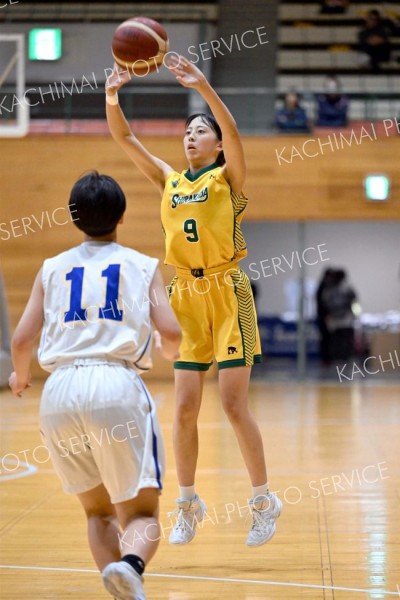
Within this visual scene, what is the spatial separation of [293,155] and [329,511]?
10303 mm

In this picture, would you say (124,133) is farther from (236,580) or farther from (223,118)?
(236,580)

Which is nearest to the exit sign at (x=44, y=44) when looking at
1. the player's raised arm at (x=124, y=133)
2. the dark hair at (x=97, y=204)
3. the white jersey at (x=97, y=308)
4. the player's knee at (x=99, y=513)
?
the player's raised arm at (x=124, y=133)

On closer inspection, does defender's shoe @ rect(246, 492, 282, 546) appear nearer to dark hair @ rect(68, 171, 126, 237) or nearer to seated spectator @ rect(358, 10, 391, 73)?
dark hair @ rect(68, 171, 126, 237)

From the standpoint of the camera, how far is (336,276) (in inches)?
696

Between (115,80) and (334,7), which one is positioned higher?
(334,7)

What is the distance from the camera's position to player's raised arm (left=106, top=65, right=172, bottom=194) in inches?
174

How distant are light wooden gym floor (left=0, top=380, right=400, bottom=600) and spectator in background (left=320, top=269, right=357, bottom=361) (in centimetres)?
763

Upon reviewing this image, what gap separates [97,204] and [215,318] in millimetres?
1653

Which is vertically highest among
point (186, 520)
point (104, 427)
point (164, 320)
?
point (164, 320)

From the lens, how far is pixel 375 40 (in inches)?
717

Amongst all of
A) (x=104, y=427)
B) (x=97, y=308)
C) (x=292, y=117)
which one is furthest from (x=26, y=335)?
(x=292, y=117)

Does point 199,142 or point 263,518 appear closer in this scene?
point 263,518

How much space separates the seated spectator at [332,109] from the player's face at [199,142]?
11018 millimetres

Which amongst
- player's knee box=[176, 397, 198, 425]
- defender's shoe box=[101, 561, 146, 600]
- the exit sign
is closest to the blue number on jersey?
defender's shoe box=[101, 561, 146, 600]
